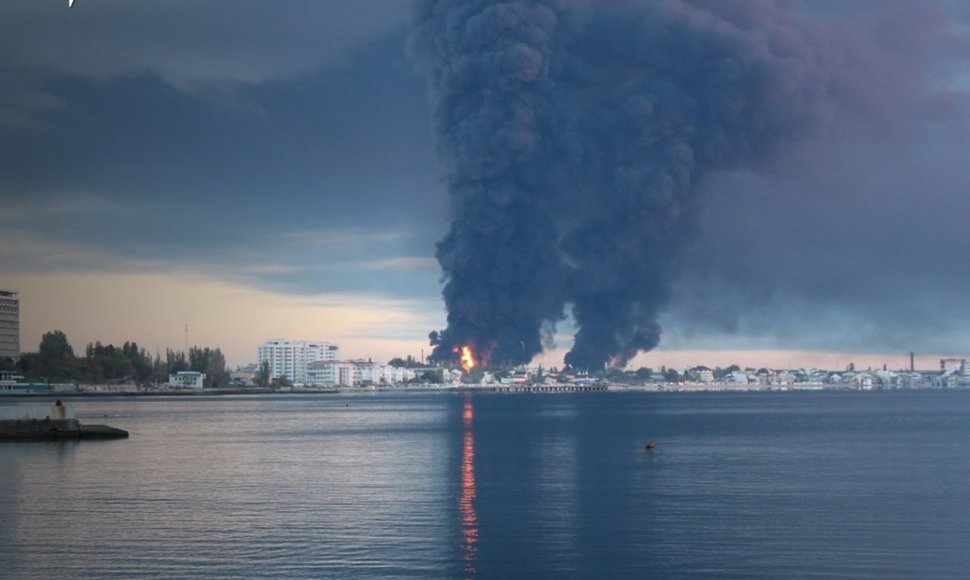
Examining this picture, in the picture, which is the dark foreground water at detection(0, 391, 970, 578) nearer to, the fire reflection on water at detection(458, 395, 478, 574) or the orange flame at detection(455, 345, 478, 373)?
the fire reflection on water at detection(458, 395, 478, 574)

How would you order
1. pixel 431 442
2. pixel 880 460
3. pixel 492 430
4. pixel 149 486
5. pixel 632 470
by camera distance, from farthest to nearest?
pixel 492 430 < pixel 431 442 < pixel 880 460 < pixel 632 470 < pixel 149 486

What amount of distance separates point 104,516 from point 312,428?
4986 cm

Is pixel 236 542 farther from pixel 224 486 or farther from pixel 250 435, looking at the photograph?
pixel 250 435

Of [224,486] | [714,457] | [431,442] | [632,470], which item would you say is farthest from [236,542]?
[431,442]

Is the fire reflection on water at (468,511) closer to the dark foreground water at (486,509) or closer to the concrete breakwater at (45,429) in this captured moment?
the dark foreground water at (486,509)

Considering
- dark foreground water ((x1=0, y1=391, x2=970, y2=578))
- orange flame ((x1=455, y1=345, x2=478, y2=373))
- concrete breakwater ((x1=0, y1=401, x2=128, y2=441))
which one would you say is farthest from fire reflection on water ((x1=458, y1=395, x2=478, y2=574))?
orange flame ((x1=455, y1=345, x2=478, y2=373))

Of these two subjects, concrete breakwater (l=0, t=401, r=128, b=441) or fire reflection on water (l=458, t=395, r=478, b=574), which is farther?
concrete breakwater (l=0, t=401, r=128, b=441)

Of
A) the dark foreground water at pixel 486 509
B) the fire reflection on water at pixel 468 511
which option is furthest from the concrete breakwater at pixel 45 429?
the fire reflection on water at pixel 468 511

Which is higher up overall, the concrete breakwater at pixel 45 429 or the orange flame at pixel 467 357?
the orange flame at pixel 467 357

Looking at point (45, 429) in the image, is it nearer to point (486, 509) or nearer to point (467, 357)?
point (486, 509)

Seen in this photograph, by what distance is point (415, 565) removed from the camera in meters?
25.1

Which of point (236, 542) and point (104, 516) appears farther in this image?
point (104, 516)

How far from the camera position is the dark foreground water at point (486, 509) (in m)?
25.2

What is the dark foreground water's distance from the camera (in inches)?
993
